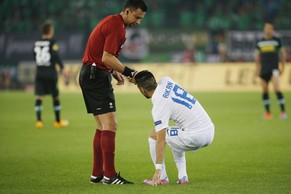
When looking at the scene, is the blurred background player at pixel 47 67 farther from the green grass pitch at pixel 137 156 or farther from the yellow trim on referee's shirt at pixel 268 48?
the yellow trim on referee's shirt at pixel 268 48

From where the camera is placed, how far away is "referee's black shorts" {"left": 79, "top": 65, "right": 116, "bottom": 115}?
8.40m

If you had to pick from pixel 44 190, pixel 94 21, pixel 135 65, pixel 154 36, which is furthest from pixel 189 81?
pixel 44 190

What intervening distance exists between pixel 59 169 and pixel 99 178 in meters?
1.36

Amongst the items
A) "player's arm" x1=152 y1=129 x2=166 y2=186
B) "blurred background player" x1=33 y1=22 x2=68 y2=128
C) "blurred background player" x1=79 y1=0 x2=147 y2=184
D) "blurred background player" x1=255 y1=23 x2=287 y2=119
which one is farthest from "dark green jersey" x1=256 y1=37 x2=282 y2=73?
"player's arm" x1=152 y1=129 x2=166 y2=186

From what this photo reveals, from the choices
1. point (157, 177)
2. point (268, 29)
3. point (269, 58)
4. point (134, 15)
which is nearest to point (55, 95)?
point (268, 29)

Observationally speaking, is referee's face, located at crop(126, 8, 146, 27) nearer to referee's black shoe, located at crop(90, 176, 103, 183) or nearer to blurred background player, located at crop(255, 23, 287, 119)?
referee's black shoe, located at crop(90, 176, 103, 183)

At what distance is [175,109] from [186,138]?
404mm

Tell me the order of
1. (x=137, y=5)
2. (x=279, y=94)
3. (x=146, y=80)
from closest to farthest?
(x=146, y=80) → (x=137, y=5) → (x=279, y=94)

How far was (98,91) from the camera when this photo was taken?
27.7 ft

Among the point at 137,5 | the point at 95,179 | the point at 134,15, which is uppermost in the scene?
the point at 137,5

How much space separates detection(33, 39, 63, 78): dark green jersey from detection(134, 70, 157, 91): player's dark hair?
8.56 meters

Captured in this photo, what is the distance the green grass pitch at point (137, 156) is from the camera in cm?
811

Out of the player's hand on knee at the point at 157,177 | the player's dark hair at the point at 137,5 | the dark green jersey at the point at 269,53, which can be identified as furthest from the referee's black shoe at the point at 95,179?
the dark green jersey at the point at 269,53

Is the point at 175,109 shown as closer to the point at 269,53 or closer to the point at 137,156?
the point at 137,156
